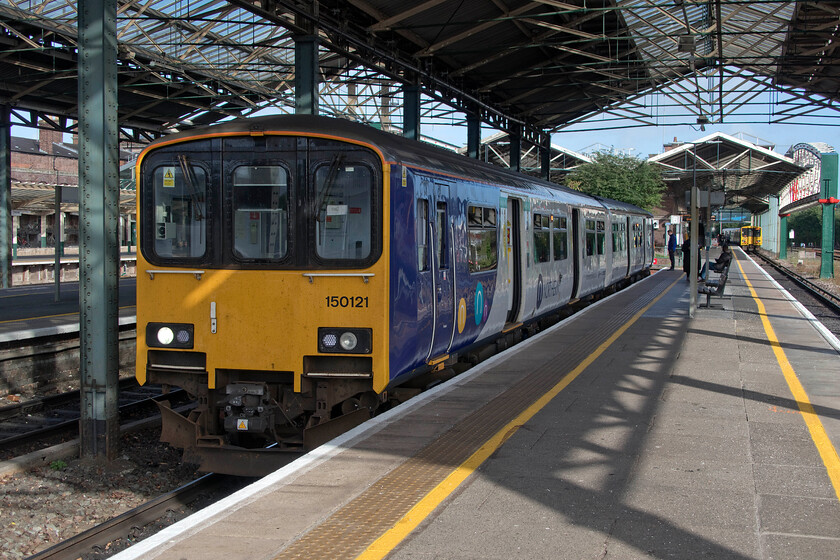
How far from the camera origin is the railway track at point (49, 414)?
29.6ft

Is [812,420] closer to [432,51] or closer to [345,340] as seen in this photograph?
[345,340]

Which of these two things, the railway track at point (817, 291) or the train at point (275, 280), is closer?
the train at point (275, 280)

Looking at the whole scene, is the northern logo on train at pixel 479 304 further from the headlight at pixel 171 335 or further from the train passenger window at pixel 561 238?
the train passenger window at pixel 561 238

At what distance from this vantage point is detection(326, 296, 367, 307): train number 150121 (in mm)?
6988

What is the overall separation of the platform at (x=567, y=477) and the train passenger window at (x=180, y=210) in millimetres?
2341

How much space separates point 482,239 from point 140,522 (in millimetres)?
5413

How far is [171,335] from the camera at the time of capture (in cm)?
732

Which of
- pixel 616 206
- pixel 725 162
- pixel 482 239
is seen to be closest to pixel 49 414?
pixel 482 239

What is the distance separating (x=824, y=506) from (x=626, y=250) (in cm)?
2105

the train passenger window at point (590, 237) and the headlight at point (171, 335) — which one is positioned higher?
the train passenger window at point (590, 237)

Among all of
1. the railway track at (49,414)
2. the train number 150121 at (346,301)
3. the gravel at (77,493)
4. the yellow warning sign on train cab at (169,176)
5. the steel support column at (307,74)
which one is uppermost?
the steel support column at (307,74)

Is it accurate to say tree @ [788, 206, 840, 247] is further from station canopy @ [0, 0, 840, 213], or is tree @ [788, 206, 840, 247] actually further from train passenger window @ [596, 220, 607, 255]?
train passenger window @ [596, 220, 607, 255]

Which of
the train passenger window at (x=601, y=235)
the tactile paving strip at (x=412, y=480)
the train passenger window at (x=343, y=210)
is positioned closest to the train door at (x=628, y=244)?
the train passenger window at (x=601, y=235)

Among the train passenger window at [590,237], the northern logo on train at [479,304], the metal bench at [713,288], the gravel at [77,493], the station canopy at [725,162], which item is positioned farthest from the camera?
the station canopy at [725,162]
